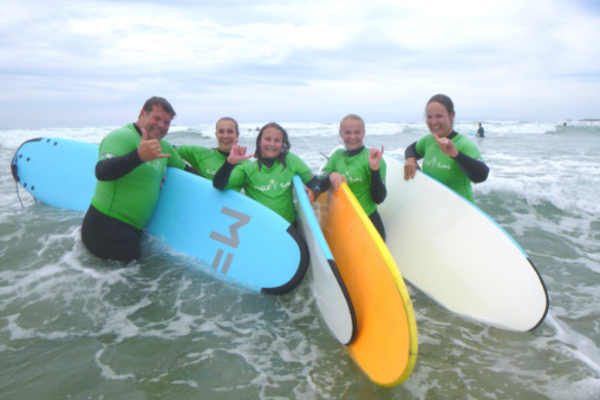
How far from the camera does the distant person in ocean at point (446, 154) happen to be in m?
2.68

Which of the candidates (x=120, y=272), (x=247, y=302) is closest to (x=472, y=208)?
(x=247, y=302)

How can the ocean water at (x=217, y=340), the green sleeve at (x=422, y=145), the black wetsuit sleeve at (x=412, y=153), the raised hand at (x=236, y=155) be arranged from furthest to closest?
the black wetsuit sleeve at (x=412, y=153), the green sleeve at (x=422, y=145), the raised hand at (x=236, y=155), the ocean water at (x=217, y=340)

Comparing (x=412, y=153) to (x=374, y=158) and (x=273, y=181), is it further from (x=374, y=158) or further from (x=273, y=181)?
(x=273, y=181)

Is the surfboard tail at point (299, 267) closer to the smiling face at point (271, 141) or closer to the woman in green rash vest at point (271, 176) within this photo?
the woman in green rash vest at point (271, 176)

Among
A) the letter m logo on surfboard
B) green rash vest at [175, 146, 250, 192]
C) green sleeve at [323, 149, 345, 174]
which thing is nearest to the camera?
the letter m logo on surfboard

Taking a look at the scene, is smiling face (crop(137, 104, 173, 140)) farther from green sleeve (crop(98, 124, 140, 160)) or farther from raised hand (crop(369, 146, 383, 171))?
raised hand (crop(369, 146, 383, 171))

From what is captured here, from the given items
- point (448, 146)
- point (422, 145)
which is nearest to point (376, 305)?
point (448, 146)

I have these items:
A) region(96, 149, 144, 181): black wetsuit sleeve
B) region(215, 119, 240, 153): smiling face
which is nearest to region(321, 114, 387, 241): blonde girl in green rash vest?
region(215, 119, 240, 153): smiling face

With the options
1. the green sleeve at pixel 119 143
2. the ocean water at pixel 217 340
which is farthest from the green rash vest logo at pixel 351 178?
the green sleeve at pixel 119 143

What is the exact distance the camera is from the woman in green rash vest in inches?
110

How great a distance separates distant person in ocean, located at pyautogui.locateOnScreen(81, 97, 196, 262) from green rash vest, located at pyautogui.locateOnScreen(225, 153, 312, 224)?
1.91 ft

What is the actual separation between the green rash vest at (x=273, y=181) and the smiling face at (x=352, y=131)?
412 mm

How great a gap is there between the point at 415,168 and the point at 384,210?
51 cm

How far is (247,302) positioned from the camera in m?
2.71
